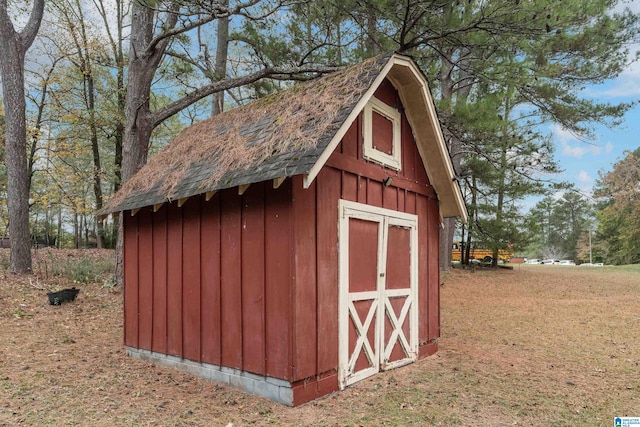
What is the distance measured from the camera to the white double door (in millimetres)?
5199

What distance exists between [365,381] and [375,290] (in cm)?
116

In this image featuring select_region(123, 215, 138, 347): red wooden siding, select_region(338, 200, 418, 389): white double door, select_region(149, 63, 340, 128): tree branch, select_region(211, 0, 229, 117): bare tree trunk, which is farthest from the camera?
select_region(211, 0, 229, 117): bare tree trunk

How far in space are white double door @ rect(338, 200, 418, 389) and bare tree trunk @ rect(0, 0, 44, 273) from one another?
10048mm

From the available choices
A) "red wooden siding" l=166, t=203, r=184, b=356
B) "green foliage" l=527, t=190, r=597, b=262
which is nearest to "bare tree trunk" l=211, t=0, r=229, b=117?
"red wooden siding" l=166, t=203, r=184, b=356

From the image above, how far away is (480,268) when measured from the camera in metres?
23.6

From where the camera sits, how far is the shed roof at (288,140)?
442 cm

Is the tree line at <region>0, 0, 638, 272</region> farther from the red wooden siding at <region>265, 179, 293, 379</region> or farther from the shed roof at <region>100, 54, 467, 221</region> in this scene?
the red wooden siding at <region>265, 179, 293, 379</region>

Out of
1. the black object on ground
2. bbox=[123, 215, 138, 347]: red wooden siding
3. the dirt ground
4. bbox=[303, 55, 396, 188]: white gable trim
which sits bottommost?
the dirt ground

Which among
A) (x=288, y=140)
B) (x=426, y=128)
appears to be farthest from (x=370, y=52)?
(x=288, y=140)

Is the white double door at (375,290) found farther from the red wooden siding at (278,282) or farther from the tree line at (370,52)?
the tree line at (370,52)

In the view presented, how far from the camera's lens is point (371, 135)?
5.71m

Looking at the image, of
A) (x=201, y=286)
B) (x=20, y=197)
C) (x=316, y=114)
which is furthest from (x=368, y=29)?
(x=20, y=197)

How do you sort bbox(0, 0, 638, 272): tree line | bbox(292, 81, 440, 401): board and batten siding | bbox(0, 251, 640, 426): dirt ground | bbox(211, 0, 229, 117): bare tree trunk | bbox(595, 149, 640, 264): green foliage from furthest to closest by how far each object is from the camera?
bbox(595, 149, 640, 264): green foliage → bbox(211, 0, 229, 117): bare tree trunk → bbox(0, 0, 638, 272): tree line → bbox(292, 81, 440, 401): board and batten siding → bbox(0, 251, 640, 426): dirt ground

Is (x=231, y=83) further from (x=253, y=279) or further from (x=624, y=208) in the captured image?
(x=624, y=208)
